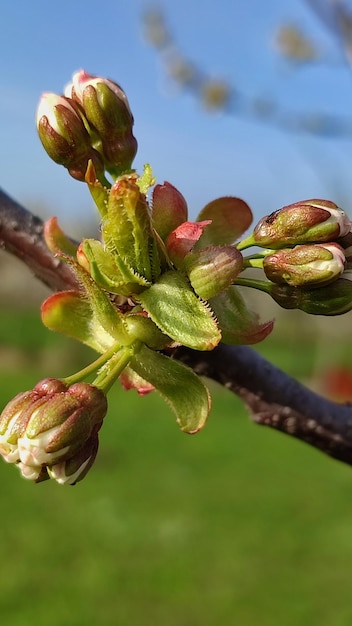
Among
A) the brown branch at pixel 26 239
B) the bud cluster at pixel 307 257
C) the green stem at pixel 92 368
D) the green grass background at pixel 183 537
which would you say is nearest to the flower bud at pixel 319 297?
the bud cluster at pixel 307 257

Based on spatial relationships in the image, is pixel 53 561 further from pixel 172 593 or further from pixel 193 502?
pixel 193 502

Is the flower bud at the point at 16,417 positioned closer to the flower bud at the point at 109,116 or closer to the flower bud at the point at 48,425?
the flower bud at the point at 48,425

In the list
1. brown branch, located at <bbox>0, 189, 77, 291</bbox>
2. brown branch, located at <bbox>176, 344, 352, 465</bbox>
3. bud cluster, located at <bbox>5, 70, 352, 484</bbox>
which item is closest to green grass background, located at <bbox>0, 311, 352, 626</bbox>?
brown branch, located at <bbox>176, 344, 352, 465</bbox>

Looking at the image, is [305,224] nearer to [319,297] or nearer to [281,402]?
[319,297]

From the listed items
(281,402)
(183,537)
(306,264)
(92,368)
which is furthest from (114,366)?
(183,537)

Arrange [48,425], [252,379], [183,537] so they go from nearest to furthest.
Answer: [48,425] < [252,379] < [183,537]

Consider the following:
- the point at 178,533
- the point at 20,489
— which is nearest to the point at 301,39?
the point at 178,533

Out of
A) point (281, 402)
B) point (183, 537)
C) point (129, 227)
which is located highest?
point (129, 227)
